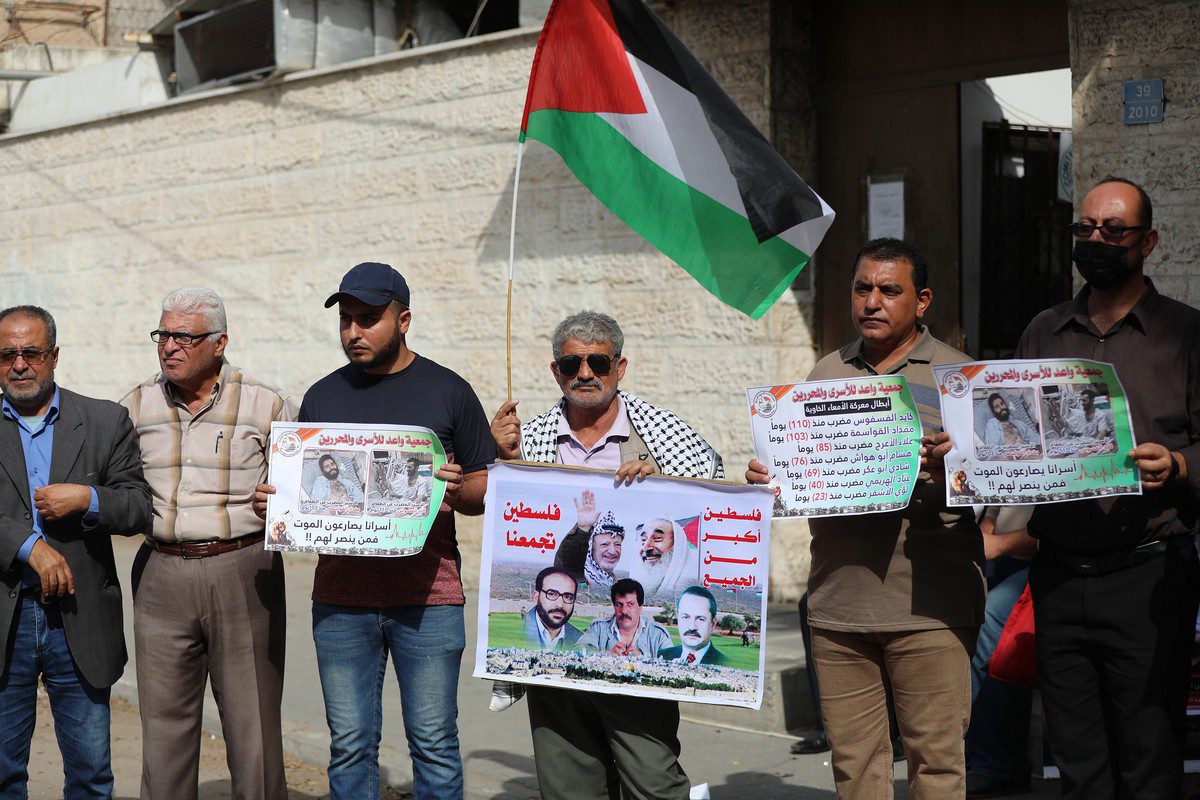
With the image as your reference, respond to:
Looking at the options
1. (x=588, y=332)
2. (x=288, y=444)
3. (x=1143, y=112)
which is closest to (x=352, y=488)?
(x=288, y=444)

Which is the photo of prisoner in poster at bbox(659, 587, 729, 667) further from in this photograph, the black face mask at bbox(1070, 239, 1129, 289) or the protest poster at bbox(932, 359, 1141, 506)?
the black face mask at bbox(1070, 239, 1129, 289)

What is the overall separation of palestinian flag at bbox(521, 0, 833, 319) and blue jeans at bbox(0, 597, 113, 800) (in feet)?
8.12

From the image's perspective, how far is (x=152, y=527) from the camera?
15.5 feet

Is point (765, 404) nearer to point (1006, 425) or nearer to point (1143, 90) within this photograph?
point (1006, 425)

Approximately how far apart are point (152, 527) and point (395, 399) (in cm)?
104

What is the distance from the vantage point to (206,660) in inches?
192

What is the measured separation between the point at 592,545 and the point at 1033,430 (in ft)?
4.32

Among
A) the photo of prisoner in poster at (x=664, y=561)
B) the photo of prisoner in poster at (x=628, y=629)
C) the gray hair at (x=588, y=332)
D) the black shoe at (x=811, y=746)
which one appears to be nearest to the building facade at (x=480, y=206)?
the black shoe at (x=811, y=746)

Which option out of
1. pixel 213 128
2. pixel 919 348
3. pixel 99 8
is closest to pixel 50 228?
pixel 213 128

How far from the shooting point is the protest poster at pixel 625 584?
3.96 meters

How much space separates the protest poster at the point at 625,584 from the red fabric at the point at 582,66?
1.64 meters

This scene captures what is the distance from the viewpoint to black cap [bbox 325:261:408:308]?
437 centimetres

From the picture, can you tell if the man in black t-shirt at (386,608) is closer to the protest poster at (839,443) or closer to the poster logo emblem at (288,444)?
the poster logo emblem at (288,444)

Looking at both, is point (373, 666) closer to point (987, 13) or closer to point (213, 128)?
point (987, 13)
